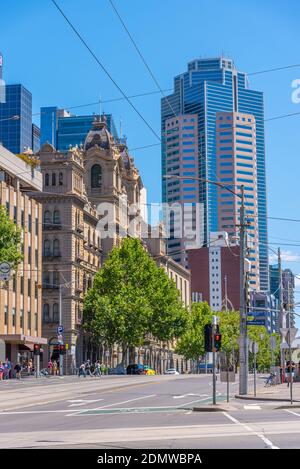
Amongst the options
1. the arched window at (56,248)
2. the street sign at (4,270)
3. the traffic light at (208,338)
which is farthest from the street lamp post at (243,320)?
the arched window at (56,248)

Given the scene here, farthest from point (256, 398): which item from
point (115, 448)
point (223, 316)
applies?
point (223, 316)

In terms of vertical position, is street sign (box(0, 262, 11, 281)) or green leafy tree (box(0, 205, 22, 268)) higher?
green leafy tree (box(0, 205, 22, 268))

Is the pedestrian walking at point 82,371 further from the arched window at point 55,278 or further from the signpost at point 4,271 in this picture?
the signpost at point 4,271

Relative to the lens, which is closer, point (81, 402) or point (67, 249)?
point (81, 402)

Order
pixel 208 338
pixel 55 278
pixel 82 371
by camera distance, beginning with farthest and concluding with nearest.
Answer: pixel 55 278, pixel 82 371, pixel 208 338

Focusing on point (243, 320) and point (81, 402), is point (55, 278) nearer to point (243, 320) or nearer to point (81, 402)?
point (243, 320)

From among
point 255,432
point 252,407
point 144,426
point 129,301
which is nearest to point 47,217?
point 129,301

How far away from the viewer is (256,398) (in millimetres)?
37719

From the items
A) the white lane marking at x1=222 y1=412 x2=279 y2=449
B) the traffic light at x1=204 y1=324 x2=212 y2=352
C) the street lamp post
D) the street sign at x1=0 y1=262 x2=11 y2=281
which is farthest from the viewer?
the street sign at x1=0 y1=262 x2=11 y2=281

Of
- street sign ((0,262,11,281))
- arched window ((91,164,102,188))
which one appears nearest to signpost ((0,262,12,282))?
street sign ((0,262,11,281))

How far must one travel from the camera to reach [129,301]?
107 m

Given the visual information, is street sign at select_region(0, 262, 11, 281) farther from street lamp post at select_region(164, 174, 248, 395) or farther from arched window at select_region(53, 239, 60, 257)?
arched window at select_region(53, 239, 60, 257)

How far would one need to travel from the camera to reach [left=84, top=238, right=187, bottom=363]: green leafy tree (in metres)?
106
